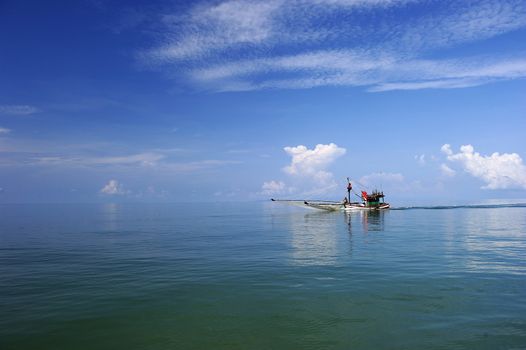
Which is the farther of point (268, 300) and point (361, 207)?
point (361, 207)

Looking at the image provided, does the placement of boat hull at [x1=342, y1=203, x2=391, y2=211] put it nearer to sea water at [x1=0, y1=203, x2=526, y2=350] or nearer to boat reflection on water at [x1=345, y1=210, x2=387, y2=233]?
boat reflection on water at [x1=345, y1=210, x2=387, y2=233]

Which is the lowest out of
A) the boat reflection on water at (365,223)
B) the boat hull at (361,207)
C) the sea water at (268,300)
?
the sea water at (268,300)

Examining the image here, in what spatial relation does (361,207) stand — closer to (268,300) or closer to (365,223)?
(365,223)

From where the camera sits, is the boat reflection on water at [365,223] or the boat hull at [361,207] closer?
the boat reflection on water at [365,223]

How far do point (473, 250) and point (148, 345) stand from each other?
40910 mm

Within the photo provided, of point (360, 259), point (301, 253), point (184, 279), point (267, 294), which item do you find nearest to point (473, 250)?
point (360, 259)

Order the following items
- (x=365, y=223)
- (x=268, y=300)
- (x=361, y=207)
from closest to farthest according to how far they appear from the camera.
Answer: (x=268, y=300)
(x=365, y=223)
(x=361, y=207)

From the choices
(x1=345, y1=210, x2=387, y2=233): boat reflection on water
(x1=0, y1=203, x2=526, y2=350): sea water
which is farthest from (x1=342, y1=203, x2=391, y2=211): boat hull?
(x1=0, y1=203, x2=526, y2=350): sea water

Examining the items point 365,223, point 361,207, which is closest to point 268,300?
point 365,223

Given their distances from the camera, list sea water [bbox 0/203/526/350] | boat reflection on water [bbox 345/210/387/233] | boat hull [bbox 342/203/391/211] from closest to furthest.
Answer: sea water [bbox 0/203/526/350]
boat reflection on water [bbox 345/210/387/233]
boat hull [bbox 342/203/391/211]

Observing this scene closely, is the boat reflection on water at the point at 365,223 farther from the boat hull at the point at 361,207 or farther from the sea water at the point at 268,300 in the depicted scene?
the boat hull at the point at 361,207

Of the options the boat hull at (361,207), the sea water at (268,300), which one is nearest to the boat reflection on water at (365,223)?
the sea water at (268,300)

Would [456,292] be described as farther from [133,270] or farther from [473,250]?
[133,270]

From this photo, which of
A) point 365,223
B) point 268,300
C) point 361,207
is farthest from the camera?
point 361,207
